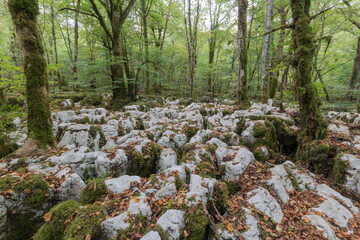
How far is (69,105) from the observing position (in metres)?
9.60

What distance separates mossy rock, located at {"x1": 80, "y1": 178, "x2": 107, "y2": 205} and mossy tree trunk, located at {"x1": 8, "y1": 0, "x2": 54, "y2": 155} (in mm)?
2585

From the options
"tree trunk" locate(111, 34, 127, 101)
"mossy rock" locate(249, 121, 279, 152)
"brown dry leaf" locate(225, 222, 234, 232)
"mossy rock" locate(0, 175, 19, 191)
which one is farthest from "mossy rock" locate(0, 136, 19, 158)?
"mossy rock" locate(249, 121, 279, 152)

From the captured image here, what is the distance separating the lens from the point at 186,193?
109 inches

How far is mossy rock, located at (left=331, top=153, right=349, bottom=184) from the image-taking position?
3443 mm

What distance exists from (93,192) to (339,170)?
19.2 feet

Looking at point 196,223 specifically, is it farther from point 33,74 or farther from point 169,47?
point 169,47

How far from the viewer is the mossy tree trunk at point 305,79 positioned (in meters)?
3.88

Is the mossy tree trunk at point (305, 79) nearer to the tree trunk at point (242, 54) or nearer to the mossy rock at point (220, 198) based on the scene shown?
the mossy rock at point (220, 198)

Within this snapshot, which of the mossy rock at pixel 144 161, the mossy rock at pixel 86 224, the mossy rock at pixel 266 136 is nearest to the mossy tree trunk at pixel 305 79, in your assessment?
the mossy rock at pixel 266 136

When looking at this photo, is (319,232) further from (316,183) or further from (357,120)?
(357,120)

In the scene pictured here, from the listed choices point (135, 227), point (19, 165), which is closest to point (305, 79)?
point (135, 227)

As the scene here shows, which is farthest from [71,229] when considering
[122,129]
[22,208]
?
[122,129]

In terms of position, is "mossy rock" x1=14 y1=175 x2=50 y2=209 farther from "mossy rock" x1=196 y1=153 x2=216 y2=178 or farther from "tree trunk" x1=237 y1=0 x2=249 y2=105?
"tree trunk" x1=237 y1=0 x2=249 y2=105

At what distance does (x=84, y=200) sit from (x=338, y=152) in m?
6.41
